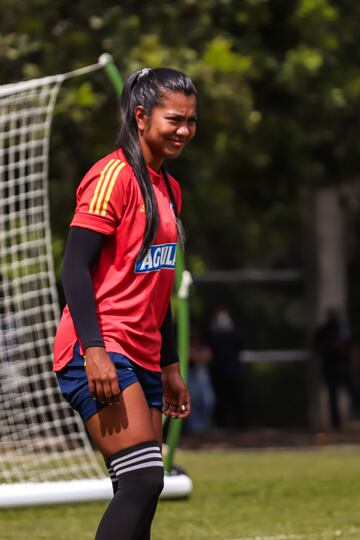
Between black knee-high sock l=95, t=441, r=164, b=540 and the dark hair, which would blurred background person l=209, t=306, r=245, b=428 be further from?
black knee-high sock l=95, t=441, r=164, b=540

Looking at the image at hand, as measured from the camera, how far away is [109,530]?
496 centimetres

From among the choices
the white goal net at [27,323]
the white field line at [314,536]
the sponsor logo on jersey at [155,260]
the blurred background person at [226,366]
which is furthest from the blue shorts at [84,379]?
the blurred background person at [226,366]

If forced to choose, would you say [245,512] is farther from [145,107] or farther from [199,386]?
[199,386]

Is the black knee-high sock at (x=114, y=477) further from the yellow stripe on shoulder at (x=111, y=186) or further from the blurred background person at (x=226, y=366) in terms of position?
the blurred background person at (x=226, y=366)

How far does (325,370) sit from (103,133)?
25.1 feet

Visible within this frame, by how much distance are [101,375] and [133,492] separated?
0.40 metres

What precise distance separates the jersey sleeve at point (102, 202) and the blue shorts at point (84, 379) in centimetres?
41

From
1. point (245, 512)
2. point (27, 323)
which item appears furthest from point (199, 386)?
point (245, 512)

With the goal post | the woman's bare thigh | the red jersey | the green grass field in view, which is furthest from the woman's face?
the goal post

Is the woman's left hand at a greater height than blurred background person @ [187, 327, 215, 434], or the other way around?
the woman's left hand

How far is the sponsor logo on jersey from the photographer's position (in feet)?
17.0

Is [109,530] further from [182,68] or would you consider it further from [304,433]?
[304,433]

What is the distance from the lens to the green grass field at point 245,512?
332 inches

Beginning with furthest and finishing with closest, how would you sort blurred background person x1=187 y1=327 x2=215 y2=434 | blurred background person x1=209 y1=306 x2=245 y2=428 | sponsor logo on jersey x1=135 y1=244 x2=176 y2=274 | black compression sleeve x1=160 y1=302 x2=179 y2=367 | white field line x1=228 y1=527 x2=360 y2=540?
1. blurred background person x1=209 y1=306 x2=245 y2=428
2. blurred background person x1=187 y1=327 x2=215 y2=434
3. white field line x1=228 y1=527 x2=360 y2=540
4. black compression sleeve x1=160 y1=302 x2=179 y2=367
5. sponsor logo on jersey x1=135 y1=244 x2=176 y2=274
